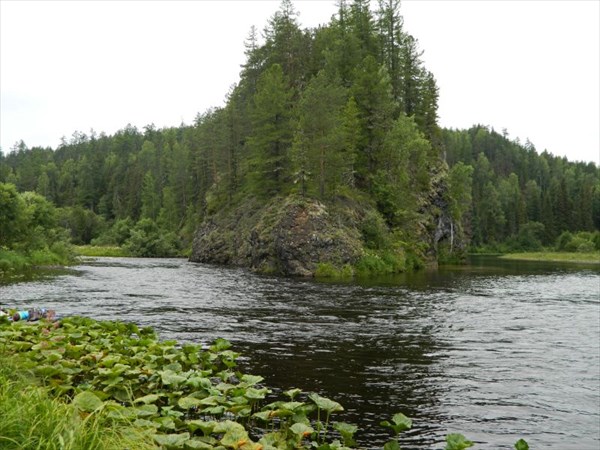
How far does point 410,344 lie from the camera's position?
1792cm

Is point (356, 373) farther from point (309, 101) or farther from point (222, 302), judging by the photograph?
point (309, 101)

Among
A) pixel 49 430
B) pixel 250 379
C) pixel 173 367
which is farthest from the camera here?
pixel 173 367

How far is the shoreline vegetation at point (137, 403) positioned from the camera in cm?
581

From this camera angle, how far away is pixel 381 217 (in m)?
59.3

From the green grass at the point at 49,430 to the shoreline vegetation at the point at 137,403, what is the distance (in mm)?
14

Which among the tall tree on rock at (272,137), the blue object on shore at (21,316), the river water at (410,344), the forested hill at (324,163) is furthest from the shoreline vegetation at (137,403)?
the tall tree on rock at (272,137)

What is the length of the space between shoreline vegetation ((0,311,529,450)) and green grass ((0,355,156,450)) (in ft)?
0.04

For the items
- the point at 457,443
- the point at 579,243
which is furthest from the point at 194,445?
the point at 579,243

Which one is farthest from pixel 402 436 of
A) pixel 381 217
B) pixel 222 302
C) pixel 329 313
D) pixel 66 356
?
pixel 381 217

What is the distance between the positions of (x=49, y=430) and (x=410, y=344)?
46.8 ft

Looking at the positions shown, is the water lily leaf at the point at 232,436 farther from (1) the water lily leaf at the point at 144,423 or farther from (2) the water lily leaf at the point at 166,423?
(1) the water lily leaf at the point at 144,423

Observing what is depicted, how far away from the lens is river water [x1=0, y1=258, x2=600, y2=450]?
10.8 meters

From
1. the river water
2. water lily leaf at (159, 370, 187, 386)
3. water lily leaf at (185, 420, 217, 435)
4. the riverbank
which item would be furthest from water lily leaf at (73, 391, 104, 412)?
the riverbank

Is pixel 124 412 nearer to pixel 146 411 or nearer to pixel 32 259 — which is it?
pixel 146 411
